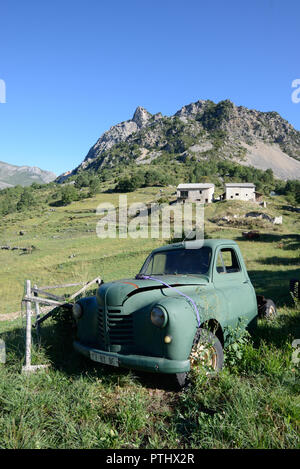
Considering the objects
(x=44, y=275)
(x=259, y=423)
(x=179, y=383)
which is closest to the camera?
(x=259, y=423)

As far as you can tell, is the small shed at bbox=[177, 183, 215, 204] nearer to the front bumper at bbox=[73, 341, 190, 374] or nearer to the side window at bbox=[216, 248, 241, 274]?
the side window at bbox=[216, 248, 241, 274]

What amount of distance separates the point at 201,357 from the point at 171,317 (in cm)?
78

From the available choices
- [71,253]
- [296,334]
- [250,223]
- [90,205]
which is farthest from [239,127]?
[296,334]

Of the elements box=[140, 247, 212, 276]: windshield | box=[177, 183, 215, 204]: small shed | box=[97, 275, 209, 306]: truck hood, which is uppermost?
box=[177, 183, 215, 204]: small shed

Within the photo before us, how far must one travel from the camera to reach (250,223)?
1813 inches

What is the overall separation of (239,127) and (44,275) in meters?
200

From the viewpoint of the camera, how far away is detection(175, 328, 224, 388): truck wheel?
147 inches

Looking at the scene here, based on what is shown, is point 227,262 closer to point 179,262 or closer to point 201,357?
point 179,262

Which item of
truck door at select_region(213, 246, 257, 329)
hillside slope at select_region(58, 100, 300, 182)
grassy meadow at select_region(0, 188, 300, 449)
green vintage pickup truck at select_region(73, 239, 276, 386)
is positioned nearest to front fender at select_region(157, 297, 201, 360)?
green vintage pickup truck at select_region(73, 239, 276, 386)

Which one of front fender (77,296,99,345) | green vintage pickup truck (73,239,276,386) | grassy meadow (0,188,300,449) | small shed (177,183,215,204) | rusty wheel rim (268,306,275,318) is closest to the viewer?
grassy meadow (0,188,300,449)

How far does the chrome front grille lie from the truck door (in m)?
1.42

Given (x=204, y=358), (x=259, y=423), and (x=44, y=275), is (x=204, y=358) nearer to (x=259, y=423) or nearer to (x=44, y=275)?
(x=259, y=423)

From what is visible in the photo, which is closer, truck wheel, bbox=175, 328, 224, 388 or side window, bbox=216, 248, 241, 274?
truck wheel, bbox=175, 328, 224, 388

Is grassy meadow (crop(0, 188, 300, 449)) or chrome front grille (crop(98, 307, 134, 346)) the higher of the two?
chrome front grille (crop(98, 307, 134, 346))
